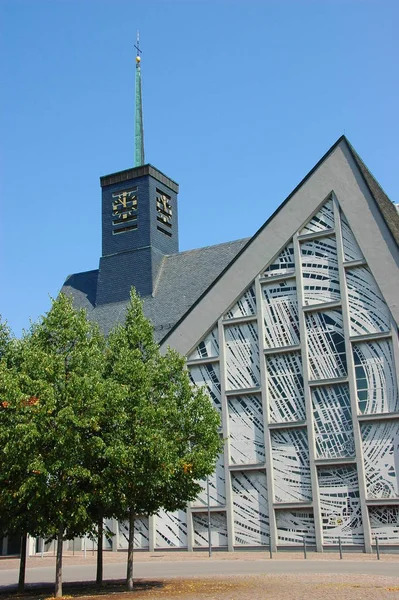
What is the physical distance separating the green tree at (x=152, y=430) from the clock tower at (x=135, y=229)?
2670 centimetres

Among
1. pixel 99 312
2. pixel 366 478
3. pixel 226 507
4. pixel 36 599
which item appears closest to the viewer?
pixel 36 599

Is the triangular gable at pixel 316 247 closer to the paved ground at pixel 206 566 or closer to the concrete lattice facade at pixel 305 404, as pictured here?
the concrete lattice facade at pixel 305 404

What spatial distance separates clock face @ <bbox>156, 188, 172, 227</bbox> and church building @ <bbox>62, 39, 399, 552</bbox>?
16345 millimetres

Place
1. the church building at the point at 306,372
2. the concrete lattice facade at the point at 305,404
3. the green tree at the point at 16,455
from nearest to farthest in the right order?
1. the green tree at the point at 16,455
2. the concrete lattice facade at the point at 305,404
3. the church building at the point at 306,372

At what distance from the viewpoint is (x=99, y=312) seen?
4994 cm

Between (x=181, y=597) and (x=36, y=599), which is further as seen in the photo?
(x=36, y=599)

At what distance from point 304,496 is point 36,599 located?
18.2 m

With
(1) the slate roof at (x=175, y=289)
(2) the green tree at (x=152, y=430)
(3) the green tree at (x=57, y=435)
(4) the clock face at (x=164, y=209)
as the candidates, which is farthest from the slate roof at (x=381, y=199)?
(3) the green tree at (x=57, y=435)

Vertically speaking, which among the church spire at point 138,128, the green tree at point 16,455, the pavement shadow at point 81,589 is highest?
the church spire at point 138,128

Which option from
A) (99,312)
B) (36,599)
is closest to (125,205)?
(99,312)

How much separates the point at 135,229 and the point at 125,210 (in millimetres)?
1911

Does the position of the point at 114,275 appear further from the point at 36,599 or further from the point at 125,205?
the point at 36,599

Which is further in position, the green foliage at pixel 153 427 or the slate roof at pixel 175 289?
the slate roof at pixel 175 289

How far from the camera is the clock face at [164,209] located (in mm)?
53312
